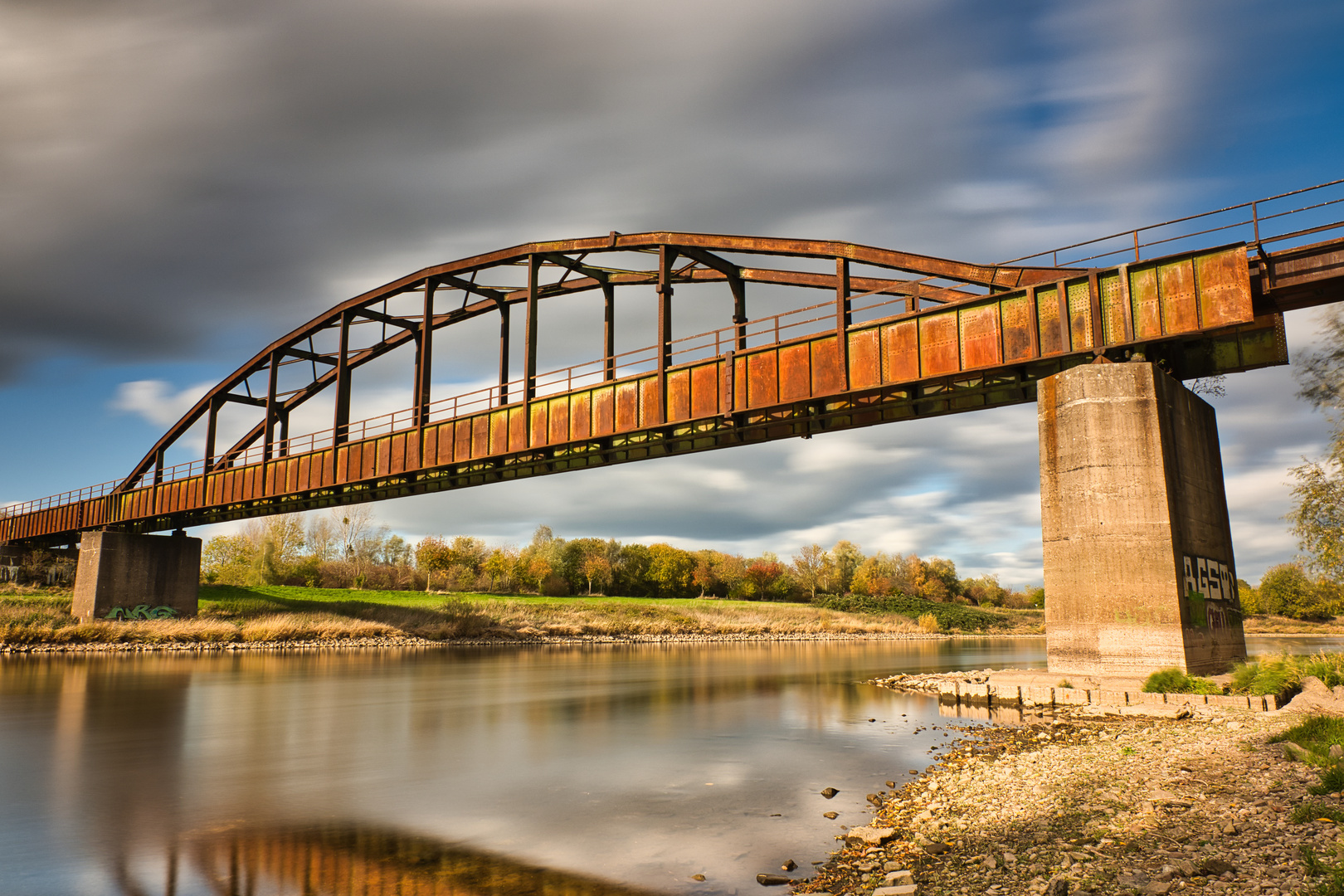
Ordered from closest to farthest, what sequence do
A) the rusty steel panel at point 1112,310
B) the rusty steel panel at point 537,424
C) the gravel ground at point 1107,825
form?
the gravel ground at point 1107,825 < the rusty steel panel at point 1112,310 < the rusty steel panel at point 537,424

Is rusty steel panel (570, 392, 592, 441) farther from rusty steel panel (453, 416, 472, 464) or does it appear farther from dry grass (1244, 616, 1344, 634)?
dry grass (1244, 616, 1344, 634)

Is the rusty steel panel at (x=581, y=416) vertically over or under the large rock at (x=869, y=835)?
over

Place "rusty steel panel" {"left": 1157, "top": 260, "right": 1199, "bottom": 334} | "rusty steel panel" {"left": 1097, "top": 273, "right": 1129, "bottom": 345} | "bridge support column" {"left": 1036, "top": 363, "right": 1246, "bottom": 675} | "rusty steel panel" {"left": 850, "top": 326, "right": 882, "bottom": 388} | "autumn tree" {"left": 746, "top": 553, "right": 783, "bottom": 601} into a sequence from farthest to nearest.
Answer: "autumn tree" {"left": 746, "top": 553, "right": 783, "bottom": 601} → "rusty steel panel" {"left": 850, "top": 326, "right": 882, "bottom": 388} → "rusty steel panel" {"left": 1097, "top": 273, "right": 1129, "bottom": 345} → "rusty steel panel" {"left": 1157, "top": 260, "right": 1199, "bottom": 334} → "bridge support column" {"left": 1036, "top": 363, "right": 1246, "bottom": 675}

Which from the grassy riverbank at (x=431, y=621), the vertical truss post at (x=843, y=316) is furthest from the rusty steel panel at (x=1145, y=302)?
the grassy riverbank at (x=431, y=621)

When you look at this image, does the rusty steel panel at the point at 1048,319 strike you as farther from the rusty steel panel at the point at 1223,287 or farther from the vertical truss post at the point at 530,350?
the vertical truss post at the point at 530,350

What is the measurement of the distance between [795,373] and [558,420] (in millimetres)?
10656

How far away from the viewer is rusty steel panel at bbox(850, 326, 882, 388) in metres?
25.5

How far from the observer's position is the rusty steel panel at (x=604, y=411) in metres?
31.5

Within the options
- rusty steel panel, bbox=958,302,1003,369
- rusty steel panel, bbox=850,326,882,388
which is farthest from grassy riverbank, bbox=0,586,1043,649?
rusty steel panel, bbox=958,302,1003,369

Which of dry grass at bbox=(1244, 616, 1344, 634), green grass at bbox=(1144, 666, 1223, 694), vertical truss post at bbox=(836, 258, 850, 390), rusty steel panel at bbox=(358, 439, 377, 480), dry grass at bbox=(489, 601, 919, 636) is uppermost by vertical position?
vertical truss post at bbox=(836, 258, 850, 390)

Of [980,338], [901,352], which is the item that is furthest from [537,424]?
[980,338]

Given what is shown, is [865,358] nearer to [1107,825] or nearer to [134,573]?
[1107,825]

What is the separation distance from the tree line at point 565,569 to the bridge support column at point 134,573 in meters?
17.6

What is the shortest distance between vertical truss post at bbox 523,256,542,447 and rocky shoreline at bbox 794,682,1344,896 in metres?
24.1
